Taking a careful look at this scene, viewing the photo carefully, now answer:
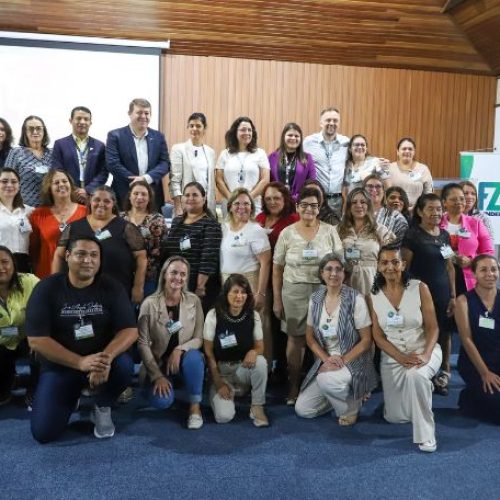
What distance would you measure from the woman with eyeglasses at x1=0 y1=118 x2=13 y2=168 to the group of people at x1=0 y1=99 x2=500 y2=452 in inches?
5.0

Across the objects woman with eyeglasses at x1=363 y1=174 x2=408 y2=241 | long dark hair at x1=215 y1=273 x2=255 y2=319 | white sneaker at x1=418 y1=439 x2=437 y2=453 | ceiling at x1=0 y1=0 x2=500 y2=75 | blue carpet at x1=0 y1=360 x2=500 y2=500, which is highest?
ceiling at x1=0 y1=0 x2=500 y2=75

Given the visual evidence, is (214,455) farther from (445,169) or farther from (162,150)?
(445,169)

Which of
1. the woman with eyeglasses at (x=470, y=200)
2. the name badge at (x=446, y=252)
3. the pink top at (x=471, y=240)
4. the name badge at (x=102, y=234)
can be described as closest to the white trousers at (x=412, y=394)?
the name badge at (x=446, y=252)

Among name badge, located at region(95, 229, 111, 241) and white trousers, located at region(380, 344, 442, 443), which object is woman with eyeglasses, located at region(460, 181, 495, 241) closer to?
white trousers, located at region(380, 344, 442, 443)

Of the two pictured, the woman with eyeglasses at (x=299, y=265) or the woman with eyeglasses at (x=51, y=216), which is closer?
the woman with eyeglasses at (x=299, y=265)

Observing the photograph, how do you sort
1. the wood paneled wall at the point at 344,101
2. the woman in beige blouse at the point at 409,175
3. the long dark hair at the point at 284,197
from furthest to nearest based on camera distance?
the wood paneled wall at the point at 344,101, the woman in beige blouse at the point at 409,175, the long dark hair at the point at 284,197

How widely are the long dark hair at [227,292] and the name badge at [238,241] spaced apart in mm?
357

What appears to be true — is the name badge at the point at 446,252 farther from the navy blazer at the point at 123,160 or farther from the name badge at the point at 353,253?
the navy blazer at the point at 123,160

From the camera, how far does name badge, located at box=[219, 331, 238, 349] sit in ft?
10.8

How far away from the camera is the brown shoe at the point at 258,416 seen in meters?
3.14

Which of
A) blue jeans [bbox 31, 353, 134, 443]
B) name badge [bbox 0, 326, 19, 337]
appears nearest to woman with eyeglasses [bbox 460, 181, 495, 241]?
blue jeans [bbox 31, 353, 134, 443]

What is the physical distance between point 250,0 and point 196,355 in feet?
17.8

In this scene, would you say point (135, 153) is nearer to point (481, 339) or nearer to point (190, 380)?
point (190, 380)

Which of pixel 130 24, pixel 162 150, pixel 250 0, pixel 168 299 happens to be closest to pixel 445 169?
pixel 250 0
